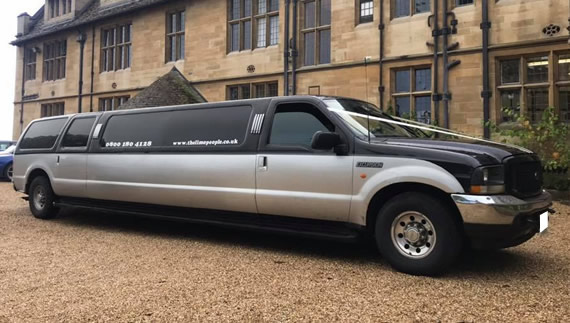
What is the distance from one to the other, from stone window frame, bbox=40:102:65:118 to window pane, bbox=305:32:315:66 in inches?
577

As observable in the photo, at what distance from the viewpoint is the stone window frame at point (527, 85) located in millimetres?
10250

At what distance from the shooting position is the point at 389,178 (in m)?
4.14

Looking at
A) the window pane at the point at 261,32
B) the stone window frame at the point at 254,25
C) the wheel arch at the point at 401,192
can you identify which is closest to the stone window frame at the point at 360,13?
the stone window frame at the point at 254,25

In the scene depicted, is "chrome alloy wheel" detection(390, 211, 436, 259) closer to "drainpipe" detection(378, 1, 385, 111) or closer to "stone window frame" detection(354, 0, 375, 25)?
"drainpipe" detection(378, 1, 385, 111)

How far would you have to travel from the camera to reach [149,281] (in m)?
3.80

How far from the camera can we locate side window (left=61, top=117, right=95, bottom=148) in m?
6.91

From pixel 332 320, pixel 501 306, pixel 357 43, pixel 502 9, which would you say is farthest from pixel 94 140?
pixel 502 9

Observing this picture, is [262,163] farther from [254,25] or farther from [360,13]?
[254,25]

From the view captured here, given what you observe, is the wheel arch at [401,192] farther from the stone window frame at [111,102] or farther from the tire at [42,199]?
the stone window frame at [111,102]

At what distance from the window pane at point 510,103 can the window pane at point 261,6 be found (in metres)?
8.64

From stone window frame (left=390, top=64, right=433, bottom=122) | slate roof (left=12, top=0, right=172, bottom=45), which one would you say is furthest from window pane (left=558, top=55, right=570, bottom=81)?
slate roof (left=12, top=0, right=172, bottom=45)

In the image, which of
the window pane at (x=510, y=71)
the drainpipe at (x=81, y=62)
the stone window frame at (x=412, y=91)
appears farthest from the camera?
the drainpipe at (x=81, y=62)

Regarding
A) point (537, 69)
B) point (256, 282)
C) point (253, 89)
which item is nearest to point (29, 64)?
point (253, 89)

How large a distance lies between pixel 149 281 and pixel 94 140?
12.1ft
